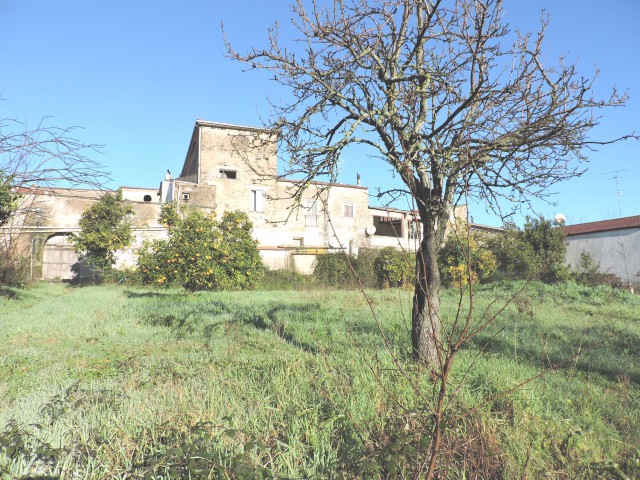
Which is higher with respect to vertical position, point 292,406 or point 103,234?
point 103,234

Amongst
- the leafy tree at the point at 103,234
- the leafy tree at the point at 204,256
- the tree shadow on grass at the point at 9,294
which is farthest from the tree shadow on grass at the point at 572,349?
the leafy tree at the point at 103,234

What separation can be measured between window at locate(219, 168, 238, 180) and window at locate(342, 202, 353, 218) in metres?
8.04

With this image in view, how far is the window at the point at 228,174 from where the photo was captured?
91.6 ft

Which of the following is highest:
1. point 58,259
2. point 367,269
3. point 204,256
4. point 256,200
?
point 256,200

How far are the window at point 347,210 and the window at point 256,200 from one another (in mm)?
6023

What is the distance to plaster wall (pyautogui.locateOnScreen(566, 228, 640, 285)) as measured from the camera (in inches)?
966

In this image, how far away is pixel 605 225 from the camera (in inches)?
1069

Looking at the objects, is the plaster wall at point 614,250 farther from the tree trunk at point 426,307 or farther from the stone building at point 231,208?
the tree trunk at point 426,307

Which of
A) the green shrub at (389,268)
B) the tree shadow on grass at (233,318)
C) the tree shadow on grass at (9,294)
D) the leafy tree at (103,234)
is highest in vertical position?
the leafy tree at (103,234)

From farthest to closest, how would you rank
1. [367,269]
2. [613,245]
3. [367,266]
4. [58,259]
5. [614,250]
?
[613,245], [614,250], [367,266], [367,269], [58,259]

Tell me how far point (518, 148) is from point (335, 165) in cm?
239

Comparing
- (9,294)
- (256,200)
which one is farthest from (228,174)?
(9,294)

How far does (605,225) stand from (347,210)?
55.1ft

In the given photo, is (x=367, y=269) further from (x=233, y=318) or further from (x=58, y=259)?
(x=58, y=259)
